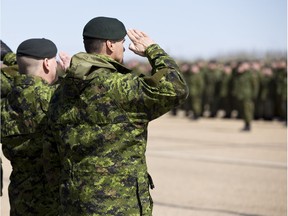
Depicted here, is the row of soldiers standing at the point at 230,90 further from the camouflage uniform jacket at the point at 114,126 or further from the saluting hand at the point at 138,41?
the camouflage uniform jacket at the point at 114,126

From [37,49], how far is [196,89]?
23783mm

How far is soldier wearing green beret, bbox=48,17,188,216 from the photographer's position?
4.21m

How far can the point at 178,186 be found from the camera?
10547 mm

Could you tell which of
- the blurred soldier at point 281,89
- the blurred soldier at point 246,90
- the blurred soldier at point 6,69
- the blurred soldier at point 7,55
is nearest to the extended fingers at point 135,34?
the blurred soldier at point 6,69

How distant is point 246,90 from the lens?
23109 mm

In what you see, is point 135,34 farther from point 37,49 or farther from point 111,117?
point 37,49

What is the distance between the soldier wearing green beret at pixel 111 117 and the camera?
4.21 metres

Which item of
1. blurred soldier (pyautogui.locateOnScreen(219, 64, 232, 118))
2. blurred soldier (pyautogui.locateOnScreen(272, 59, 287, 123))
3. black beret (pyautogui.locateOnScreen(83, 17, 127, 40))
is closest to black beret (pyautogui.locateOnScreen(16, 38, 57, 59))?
black beret (pyautogui.locateOnScreen(83, 17, 127, 40))

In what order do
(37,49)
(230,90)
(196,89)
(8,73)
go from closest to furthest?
(37,49) < (8,73) < (230,90) < (196,89)

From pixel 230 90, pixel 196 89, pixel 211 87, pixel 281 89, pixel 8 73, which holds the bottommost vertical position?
pixel 211 87

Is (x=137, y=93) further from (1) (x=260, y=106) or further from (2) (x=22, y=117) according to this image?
(1) (x=260, y=106)

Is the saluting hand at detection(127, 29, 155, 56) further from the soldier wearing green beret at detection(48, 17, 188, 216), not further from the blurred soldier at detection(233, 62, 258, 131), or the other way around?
the blurred soldier at detection(233, 62, 258, 131)

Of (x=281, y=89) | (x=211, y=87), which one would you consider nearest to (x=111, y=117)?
(x=281, y=89)

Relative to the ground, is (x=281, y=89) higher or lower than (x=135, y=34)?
lower
